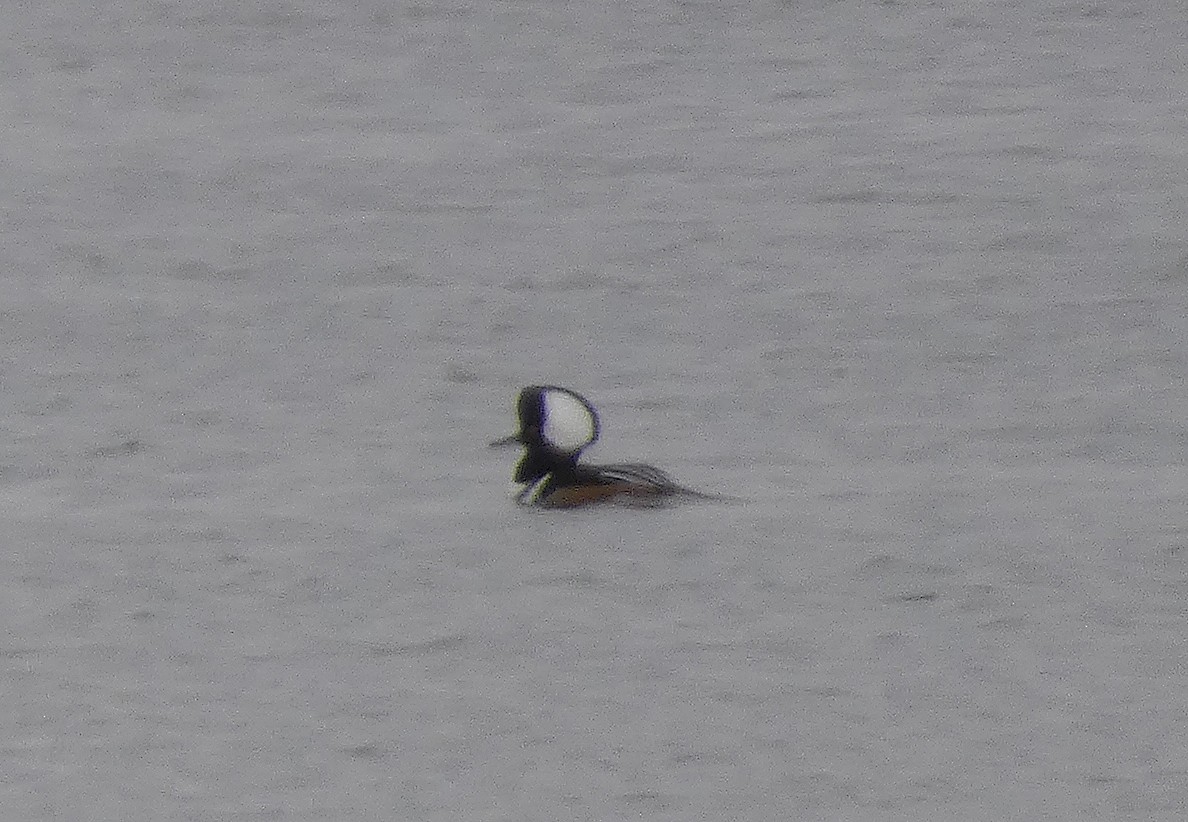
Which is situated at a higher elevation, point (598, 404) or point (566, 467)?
point (566, 467)

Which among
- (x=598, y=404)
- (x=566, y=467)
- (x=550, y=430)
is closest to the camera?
(x=566, y=467)

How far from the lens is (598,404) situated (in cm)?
1162

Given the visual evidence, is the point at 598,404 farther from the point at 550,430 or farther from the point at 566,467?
the point at 566,467

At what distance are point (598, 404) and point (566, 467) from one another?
1930 millimetres

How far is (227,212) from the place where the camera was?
1483 cm

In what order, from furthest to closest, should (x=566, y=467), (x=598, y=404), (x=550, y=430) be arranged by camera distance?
(x=598, y=404), (x=550, y=430), (x=566, y=467)

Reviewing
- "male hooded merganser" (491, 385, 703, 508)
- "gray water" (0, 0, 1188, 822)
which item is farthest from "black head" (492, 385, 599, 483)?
"gray water" (0, 0, 1188, 822)

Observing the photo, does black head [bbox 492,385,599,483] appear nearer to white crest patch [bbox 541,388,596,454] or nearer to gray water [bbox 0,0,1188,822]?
white crest patch [bbox 541,388,596,454]

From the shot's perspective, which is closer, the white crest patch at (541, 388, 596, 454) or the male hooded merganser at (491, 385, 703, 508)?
the male hooded merganser at (491, 385, 703, 508)

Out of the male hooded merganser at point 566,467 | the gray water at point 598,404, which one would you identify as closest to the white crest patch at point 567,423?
the male hooded merganser at point 566,467

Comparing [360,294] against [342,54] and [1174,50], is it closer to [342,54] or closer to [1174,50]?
[342,54]

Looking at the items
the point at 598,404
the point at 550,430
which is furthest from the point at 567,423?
the point at 598,404

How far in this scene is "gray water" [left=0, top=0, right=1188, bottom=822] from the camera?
269 inches

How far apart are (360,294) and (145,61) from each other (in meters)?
4.80
